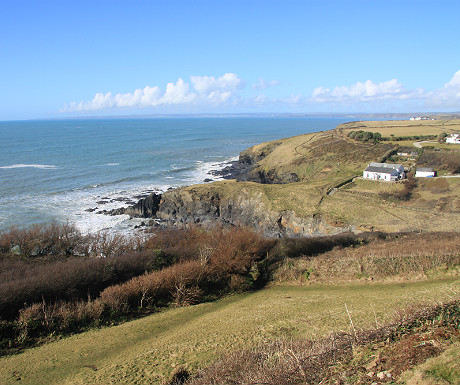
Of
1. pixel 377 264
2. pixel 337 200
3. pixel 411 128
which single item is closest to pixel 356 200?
pixel 337 200

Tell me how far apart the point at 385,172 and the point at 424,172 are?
20.3 feet

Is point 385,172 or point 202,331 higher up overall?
point 385,172

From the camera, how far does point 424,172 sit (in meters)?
51.1

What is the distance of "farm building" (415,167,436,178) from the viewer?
166 ft

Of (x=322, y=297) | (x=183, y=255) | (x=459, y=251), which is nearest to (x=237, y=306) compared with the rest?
(x=322, y=297)

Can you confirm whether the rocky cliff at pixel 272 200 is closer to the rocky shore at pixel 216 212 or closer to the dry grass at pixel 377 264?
the rocky shore at pixel 216 212

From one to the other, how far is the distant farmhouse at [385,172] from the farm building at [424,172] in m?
1.90

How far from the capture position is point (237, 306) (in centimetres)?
1956

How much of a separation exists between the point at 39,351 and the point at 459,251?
79.3ft

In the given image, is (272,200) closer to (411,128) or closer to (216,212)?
(216,212)

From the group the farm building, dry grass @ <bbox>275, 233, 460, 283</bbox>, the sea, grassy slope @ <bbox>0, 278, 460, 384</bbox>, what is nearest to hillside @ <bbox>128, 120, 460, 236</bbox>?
the farm building

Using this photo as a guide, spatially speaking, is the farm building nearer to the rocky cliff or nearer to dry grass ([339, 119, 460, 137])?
the rocky cliff

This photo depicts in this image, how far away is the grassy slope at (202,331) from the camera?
12.7m

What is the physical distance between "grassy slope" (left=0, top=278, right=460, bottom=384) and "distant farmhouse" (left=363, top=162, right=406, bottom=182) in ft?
106
